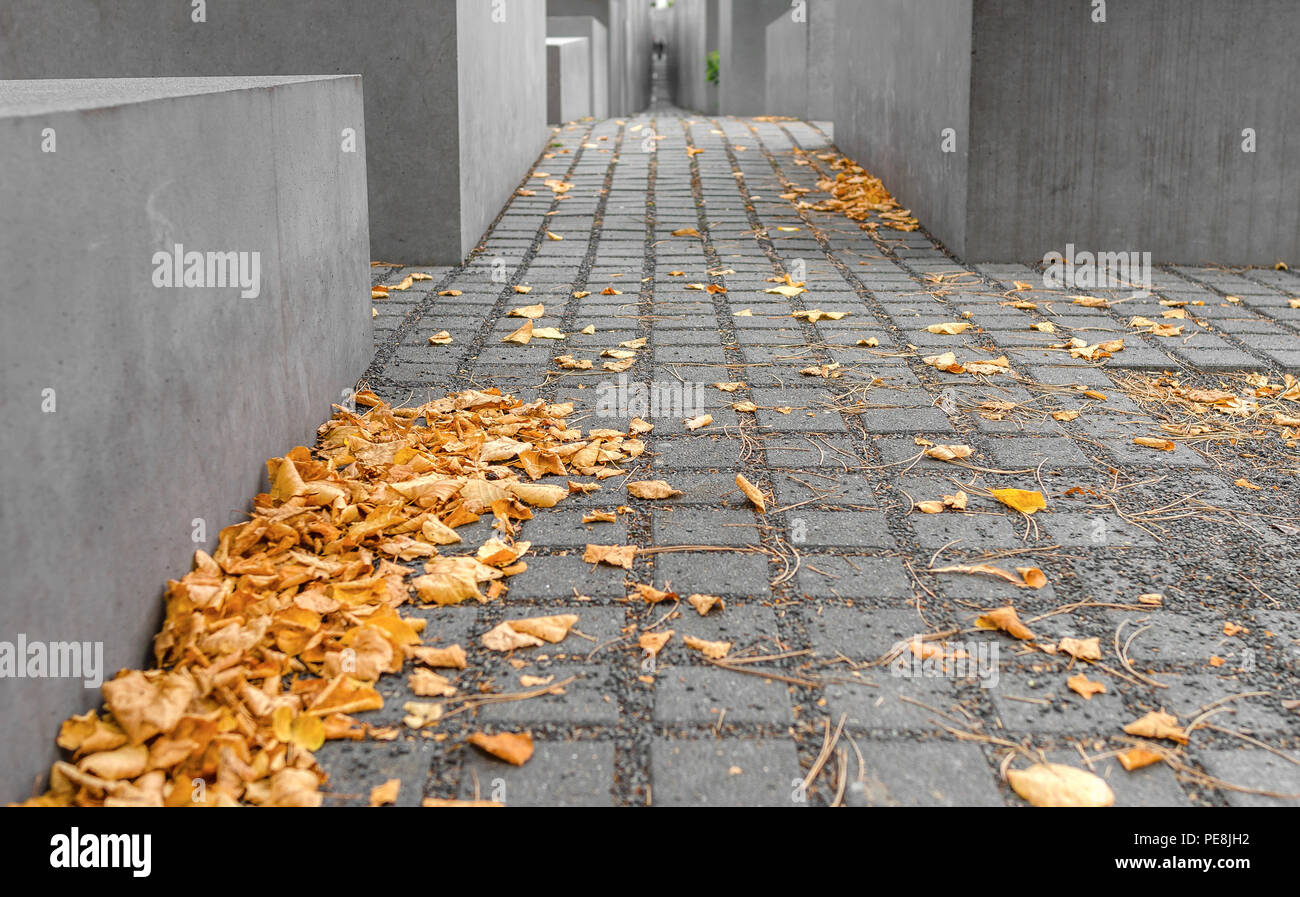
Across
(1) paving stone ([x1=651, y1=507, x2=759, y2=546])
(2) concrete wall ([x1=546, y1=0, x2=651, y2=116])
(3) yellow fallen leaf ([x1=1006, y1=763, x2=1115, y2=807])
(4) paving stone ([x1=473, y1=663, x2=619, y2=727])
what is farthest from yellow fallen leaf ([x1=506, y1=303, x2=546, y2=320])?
(2) concrete wall ([x1=546, y1=0, x2=651, y2=116])

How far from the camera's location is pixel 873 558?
2844mm

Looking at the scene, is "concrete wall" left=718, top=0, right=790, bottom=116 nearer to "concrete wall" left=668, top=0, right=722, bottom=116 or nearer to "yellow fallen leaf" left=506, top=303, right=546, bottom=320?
"concrete wall" left=668, top=0, right=722, bottom=116

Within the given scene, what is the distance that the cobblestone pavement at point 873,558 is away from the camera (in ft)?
6.66

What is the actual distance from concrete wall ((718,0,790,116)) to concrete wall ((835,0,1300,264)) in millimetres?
11318

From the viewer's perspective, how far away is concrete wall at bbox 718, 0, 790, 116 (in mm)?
17266

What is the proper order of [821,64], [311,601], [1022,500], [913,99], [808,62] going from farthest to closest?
[808,62] < [821,64] < [913,99] < [1022,500] < [311,601]

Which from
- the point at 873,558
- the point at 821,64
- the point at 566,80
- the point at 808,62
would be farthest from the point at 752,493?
the point at 808,62

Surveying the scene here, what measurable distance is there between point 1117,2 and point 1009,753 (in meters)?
5.33

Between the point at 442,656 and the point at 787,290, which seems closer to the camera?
the point at 442,656

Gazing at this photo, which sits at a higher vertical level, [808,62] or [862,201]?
[808,62]

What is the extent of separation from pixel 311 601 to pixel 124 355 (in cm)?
64

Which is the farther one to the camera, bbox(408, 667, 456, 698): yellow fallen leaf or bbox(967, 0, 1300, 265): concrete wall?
bbox(967, 0, 1300, 265): concrete wall

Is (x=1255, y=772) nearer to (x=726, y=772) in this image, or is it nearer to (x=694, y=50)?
(x=726, y=772)

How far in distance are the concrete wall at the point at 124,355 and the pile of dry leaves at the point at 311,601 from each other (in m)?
0.08
